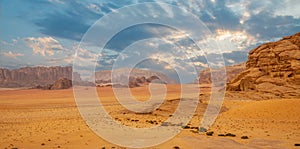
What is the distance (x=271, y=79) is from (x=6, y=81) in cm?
17426

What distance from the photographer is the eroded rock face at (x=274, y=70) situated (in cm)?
4159

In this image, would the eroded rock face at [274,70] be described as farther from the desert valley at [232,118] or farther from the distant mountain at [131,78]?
the distant mountain at [131,78]

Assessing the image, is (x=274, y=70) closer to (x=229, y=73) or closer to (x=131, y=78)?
(x=229, y=73)

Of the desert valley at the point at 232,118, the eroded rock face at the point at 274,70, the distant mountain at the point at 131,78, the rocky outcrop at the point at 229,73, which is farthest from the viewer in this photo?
the distant mountain at the point at 131,78

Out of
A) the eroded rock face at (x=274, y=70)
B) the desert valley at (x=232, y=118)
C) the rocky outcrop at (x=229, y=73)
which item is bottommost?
the desert valley at (x=232, y=118)

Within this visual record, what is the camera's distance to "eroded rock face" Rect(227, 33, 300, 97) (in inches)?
1638

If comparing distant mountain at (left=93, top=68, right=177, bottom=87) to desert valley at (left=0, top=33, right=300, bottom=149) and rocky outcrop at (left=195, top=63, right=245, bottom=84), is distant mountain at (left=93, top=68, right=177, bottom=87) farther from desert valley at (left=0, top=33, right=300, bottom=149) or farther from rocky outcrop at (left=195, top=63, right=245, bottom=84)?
desert valley at (left=0, top=33, right=300, bottom=149)

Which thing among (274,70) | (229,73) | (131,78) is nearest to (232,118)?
(274,70)

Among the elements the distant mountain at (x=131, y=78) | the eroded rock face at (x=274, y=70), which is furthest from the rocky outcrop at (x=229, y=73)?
the eroded rock face at (x=274, y=70)

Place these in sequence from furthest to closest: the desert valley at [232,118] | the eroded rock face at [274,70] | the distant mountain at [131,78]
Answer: the distant mountain at [131,78]
the eroded rock face at [274,70]
the desert valley at [232,118]

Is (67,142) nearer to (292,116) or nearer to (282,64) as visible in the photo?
(292,116)

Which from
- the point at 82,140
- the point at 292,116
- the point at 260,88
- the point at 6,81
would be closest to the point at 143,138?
the point at 82,140

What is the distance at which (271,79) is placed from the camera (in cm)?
4384

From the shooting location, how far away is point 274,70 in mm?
45250
